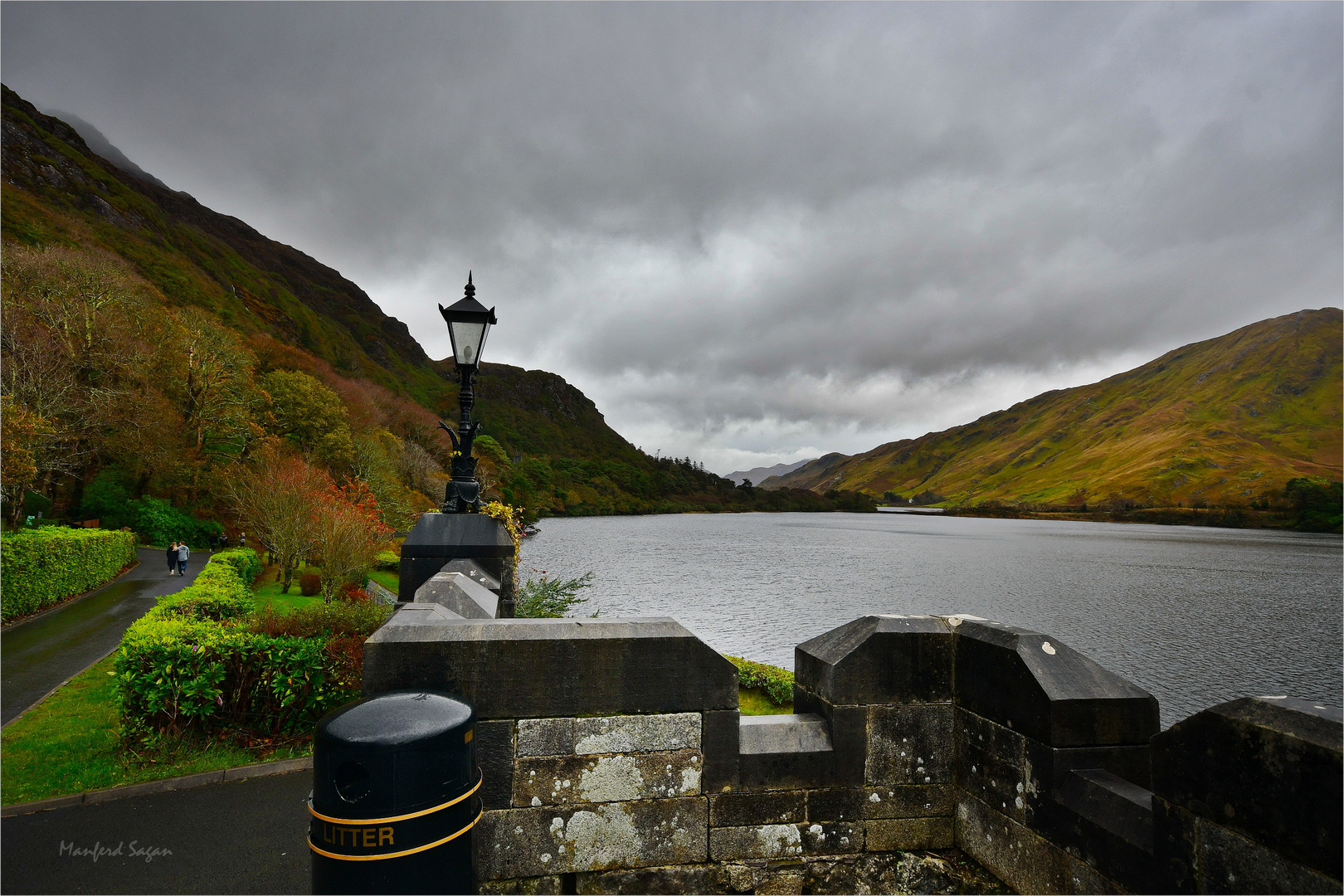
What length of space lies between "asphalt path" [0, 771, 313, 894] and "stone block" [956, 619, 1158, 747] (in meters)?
4.83

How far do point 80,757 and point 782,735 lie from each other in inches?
335

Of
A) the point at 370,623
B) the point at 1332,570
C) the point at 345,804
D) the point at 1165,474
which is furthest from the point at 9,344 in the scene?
the point at 1165,474

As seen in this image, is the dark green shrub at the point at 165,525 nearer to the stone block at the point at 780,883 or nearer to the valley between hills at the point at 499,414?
the valley between hills at the point at 499,414

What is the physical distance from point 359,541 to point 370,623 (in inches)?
480

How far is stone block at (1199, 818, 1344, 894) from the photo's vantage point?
182cm

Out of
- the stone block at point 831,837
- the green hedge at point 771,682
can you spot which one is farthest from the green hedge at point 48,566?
the stone block at point 831,837

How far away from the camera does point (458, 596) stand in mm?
4445

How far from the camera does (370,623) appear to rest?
30.2ft

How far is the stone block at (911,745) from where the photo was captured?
3184 millimetres

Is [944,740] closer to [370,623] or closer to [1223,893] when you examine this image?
[1223,893]

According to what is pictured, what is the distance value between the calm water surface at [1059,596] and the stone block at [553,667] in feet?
46.7

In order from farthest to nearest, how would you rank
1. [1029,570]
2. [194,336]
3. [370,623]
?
[1029,570]
[194,336]
[370,623]

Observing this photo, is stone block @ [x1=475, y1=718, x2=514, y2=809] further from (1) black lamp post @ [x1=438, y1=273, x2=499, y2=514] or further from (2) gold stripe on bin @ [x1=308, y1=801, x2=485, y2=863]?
(1) black lamp post @ [x1=438, y1=273, x2=499, y2=514]

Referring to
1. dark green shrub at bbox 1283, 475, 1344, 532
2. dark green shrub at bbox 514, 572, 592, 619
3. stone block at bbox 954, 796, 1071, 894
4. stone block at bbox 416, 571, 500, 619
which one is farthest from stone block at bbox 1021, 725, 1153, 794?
dark green shrub at bbox 1283, 475, 1344, 532
